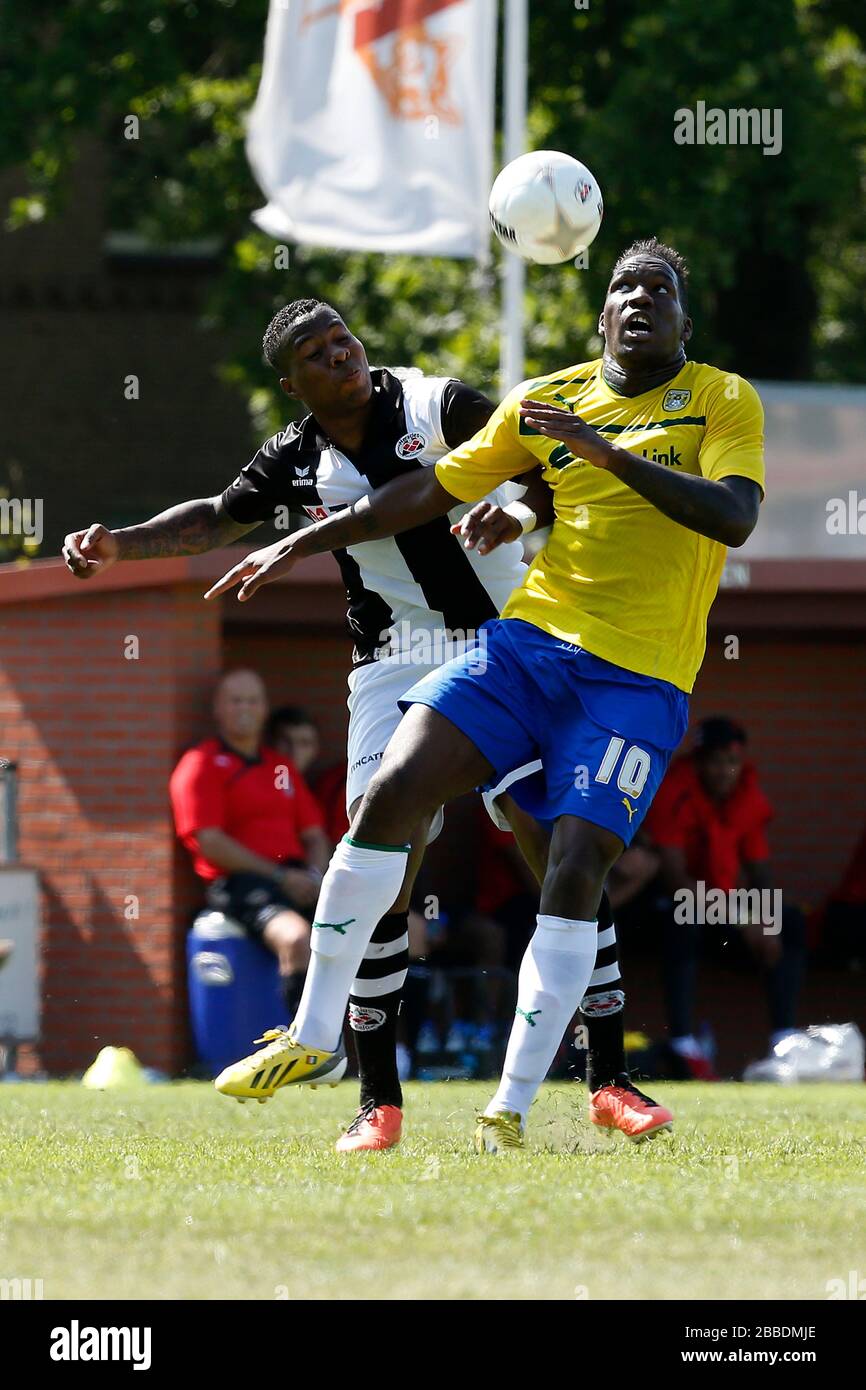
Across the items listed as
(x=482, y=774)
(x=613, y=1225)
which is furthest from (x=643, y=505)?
(x=613, y=1225)

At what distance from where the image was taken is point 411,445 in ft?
21.0

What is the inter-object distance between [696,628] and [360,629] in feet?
3.78

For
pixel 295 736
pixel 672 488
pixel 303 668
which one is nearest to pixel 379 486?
pixel 672 488

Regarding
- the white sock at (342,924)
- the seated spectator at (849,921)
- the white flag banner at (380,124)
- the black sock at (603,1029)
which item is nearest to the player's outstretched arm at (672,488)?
the white sock at (342,924)

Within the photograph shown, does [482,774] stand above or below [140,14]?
below

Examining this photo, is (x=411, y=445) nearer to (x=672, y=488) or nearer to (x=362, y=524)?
(x=362, y=524)

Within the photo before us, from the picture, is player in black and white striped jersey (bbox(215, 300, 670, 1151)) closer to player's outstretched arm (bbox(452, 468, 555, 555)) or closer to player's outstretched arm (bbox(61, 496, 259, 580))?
player's outstretched arm (bbox(61, 496, 259, 580))

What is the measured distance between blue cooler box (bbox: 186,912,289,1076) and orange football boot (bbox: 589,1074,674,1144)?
4693 mm

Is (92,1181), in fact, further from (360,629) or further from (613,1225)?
→ (360,629)

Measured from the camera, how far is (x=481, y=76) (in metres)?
14.0

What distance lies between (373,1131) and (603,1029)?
0.80 m

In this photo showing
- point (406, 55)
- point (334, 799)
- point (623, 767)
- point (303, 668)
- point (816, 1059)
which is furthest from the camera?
point (406, 55)

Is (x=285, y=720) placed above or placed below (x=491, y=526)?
below

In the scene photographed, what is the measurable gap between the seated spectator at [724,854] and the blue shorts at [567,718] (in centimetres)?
577
